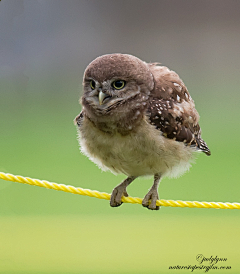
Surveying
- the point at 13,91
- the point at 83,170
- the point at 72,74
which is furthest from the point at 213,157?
the point at 13,91

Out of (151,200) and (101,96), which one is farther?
(151,200)

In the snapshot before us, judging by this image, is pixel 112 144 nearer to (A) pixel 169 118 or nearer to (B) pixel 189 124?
(A) pixel 169 118

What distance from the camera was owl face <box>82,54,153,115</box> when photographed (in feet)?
9.40

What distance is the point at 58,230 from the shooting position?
27.1 ft

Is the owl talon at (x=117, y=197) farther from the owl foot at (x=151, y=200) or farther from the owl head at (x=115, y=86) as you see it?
the owl head at (x=115, y=86)

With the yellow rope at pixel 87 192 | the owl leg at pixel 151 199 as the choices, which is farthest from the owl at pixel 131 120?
the yellow rope at pixel 87 192

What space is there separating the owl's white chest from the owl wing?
0.22 ft

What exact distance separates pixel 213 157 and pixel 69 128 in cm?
477

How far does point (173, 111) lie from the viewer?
312cm

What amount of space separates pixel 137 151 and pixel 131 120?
0.22 m

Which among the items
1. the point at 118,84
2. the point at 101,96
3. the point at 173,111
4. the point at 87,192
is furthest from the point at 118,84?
the point at 87,192

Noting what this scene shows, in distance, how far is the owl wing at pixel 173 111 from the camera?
304 centimetres

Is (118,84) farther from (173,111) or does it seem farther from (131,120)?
(173,111)

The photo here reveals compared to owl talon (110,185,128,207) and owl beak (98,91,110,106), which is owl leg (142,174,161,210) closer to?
owl talon (110,185,128,207)
